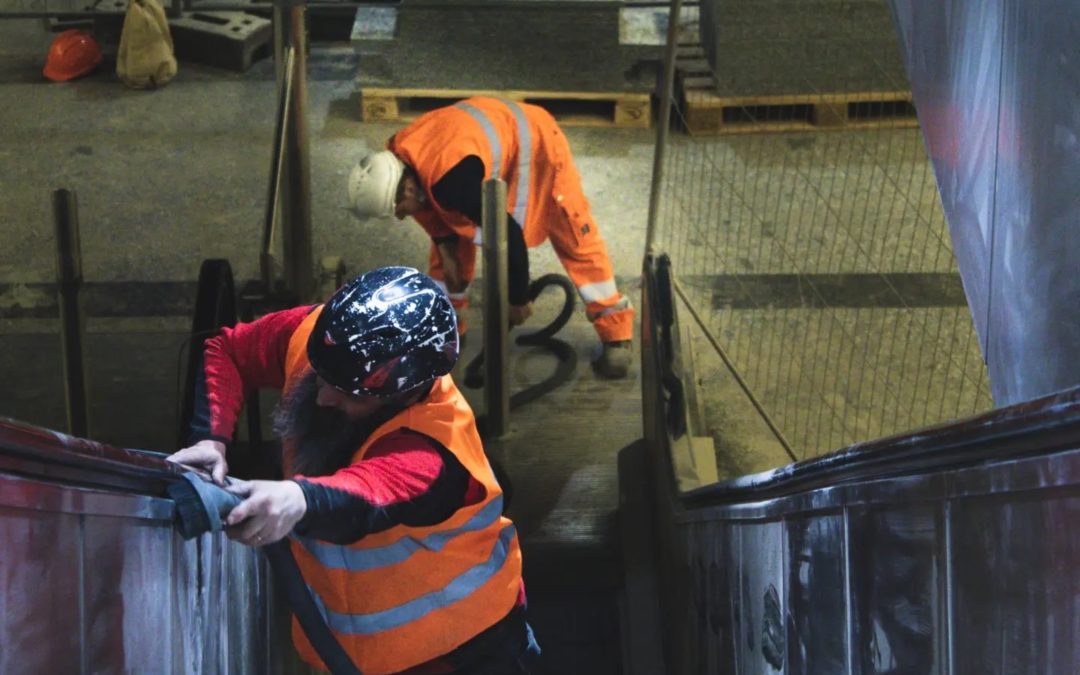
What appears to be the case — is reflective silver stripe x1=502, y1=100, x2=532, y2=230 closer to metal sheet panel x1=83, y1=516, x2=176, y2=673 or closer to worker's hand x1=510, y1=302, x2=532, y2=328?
worker's hand x1=510, y1=302, x2=532, y2=328

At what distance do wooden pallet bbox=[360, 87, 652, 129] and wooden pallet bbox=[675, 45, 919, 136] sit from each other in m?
0.36

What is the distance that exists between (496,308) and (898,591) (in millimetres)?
3722

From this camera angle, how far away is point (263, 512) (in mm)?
2521

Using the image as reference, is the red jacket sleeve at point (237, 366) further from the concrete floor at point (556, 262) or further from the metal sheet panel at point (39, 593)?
the concrete floor at point (556, 262)

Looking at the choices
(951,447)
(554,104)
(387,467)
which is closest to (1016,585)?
(951,447)

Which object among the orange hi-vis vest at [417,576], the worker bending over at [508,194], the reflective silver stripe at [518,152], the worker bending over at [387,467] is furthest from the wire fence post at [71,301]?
the orange hi-vis vest at [417,576]

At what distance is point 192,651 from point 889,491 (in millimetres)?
1429

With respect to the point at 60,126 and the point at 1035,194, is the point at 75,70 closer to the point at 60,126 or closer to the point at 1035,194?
the point at 60,126

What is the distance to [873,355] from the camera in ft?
23.6

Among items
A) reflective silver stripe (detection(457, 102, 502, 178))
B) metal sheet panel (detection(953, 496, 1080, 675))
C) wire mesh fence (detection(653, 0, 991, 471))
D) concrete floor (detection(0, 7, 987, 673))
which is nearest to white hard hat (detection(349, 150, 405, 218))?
reflective silver stripe (detection(457, 102, 502, 178))

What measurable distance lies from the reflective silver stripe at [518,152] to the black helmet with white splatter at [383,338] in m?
2.98

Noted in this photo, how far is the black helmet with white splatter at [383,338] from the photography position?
3.16m

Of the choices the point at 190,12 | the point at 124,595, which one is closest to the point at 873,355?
the point at 124,595

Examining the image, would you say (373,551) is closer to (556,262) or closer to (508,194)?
(508,194)
